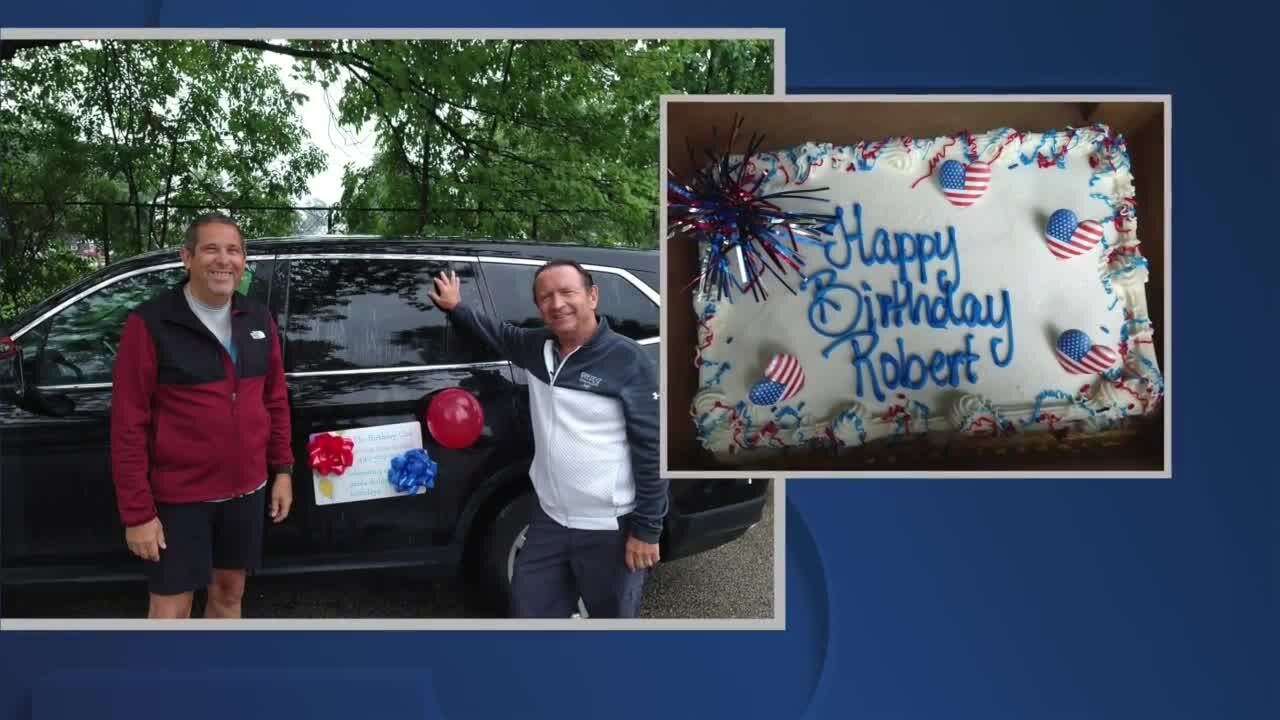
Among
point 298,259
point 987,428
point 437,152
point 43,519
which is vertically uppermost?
point 437,152

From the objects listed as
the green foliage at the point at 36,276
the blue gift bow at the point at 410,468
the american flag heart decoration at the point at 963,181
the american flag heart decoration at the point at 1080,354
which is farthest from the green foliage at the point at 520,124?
the american flag heart decoration at the point at 1080,354

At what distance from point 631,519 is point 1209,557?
183 centimetres

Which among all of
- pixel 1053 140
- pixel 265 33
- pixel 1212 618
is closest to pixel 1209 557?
pixel 1212 618

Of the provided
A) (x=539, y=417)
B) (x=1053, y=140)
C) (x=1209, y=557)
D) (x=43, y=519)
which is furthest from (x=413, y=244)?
(x=1209, y=557)

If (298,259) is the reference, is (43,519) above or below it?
below

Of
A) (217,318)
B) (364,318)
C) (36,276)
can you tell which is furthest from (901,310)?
(36,276)

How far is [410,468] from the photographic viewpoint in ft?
11.5

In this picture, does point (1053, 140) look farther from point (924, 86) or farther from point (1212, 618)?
point (1212, 618)

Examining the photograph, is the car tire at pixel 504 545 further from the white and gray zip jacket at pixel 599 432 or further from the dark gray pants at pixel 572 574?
the white and gray zip jacket at pixel 599 432

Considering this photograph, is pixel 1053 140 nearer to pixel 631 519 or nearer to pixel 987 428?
pixel 987 428

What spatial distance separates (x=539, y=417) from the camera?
3.50m

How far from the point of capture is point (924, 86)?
347cm

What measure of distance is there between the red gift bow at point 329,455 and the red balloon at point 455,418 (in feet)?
0.91

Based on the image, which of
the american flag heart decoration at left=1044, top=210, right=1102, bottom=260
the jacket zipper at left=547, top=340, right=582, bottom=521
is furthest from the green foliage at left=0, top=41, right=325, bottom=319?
the american flag heart decoration at left=1044, top=210, right=1102, bottom=260
